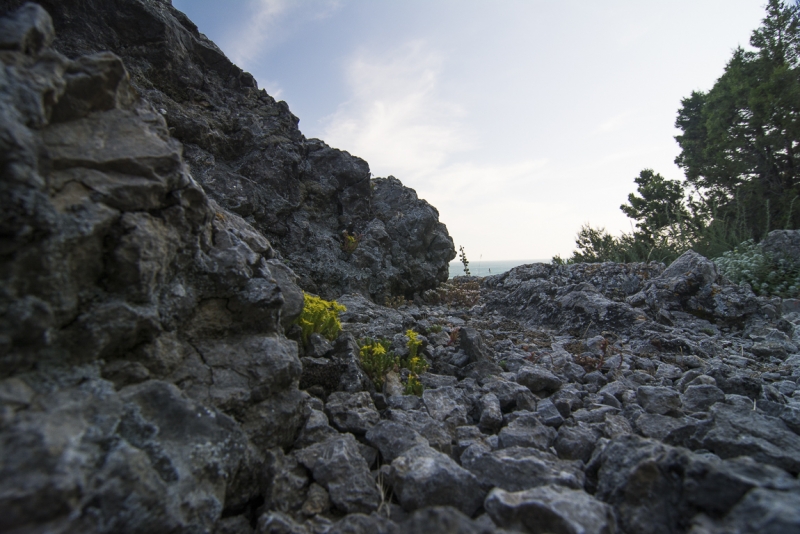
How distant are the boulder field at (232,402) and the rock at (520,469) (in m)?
0.01

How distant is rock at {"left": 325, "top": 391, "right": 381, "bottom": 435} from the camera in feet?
9.30

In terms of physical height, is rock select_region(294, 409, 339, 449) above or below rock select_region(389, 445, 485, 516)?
above

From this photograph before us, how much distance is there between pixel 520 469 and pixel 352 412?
3.96ft

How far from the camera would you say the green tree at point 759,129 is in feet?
52.6

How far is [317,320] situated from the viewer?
13.1 feet

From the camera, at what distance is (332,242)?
7.29m

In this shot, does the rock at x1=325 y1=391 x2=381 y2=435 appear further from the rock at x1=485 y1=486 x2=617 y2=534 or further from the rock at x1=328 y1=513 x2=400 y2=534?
the rock at x1=485 y1=486 x2=617 y2=534

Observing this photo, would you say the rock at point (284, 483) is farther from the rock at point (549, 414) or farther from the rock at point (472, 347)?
the rock at point (472, 347)

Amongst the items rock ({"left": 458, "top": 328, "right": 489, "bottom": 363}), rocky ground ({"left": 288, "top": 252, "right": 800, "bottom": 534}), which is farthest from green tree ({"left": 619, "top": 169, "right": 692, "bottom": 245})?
rock ({"left": 458, "top": 328, "right": 489, "bottom": 363})

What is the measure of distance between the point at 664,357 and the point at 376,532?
4.54 m

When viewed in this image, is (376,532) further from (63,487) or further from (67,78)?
(67,78)

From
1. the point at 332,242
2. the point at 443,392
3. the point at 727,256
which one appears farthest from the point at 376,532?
the point at 727,256

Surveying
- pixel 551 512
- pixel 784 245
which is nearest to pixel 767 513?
pixel 551 512

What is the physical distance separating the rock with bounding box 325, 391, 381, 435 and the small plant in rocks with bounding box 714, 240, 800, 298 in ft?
28.4
